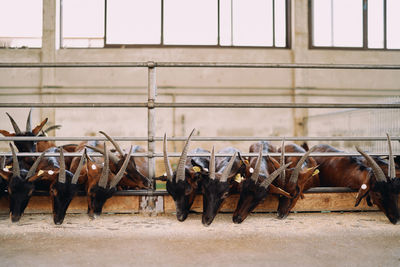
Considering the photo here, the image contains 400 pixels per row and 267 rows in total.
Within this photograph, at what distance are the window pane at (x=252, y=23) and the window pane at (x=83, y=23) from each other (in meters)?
4.06

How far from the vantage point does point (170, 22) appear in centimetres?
1048

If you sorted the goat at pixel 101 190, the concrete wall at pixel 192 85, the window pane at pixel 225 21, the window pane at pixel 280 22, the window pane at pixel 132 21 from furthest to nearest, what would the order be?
the window pane at pixel 280 22, the window pane at pixel 225 21, the window pane at pixel 132 21, the concrete wall at pixel 192 85, the goat at pixel 101 190

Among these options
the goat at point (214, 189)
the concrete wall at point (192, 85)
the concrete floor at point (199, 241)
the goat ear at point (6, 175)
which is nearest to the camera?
the concrete floor at point (199, 241)

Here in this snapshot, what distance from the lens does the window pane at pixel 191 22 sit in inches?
413

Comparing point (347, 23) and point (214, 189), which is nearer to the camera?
point (214, 189)

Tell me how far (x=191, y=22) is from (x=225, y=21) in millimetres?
1030

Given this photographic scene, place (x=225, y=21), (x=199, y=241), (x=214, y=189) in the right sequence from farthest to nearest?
(x=225, y=21)
(x=214, y=189)
(x=199, y=241)

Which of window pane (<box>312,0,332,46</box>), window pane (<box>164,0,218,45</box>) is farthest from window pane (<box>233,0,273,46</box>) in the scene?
window pane (<box>312,0,332,46</box>)

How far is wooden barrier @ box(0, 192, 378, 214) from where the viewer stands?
3766 mm

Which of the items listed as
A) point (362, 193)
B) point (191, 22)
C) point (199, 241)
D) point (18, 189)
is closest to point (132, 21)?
point (191, 22)

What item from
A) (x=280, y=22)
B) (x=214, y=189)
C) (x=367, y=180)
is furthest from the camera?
(x=280, y=22)

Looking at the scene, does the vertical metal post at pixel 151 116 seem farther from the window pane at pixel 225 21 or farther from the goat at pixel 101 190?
the window pane at pixel 225 21

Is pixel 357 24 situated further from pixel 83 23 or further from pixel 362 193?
pixel 362 193

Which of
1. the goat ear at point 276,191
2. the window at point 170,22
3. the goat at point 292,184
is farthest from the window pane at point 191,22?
the goat ear at point 276,191
